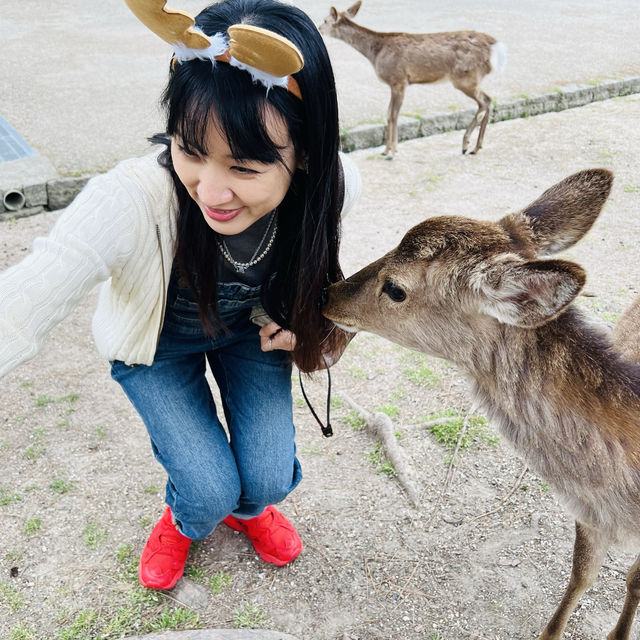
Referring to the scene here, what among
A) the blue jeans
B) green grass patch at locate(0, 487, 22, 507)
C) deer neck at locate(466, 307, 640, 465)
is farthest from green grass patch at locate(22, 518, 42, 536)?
deer neck at locate(466, 307, 640, 465)

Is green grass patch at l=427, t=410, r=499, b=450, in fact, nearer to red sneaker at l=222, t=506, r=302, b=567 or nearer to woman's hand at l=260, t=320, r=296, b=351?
red sneaker at l=222, t=506, r=302, b=567

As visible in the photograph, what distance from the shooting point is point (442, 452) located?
3115mm

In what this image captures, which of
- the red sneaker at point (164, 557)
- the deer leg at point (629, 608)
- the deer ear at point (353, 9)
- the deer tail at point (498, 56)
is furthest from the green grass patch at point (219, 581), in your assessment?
the deer ear at point (353, 9)

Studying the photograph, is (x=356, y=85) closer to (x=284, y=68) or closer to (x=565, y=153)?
(x=565, y=153)

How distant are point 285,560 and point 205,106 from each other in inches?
64.8

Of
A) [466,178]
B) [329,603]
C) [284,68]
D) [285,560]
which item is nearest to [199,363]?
[285,560]

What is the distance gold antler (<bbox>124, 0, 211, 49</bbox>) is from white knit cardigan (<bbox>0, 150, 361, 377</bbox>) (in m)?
0.44

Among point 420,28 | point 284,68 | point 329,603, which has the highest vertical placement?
point 284,68

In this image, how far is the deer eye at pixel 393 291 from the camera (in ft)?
7.02

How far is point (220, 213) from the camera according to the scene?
6.08 ft

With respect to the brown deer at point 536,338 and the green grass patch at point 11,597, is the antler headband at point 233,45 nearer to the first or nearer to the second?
the brown deer at point 536,338

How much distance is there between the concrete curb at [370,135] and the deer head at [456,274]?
137 inches

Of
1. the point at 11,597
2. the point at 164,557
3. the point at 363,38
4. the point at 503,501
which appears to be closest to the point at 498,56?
the point at 363,38

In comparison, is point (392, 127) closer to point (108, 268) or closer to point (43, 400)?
point (43, 400)
